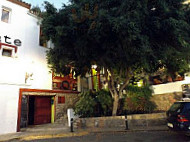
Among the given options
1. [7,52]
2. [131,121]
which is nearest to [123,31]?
[131,121]

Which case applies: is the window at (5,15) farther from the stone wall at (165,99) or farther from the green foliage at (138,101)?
the stone wall at (165,99)

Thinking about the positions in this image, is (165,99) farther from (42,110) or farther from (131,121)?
(42,110)

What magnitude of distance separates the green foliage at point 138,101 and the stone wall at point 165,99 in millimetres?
1086

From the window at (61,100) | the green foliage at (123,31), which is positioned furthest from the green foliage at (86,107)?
the green foliage at (123,31)

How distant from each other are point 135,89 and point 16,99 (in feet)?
29.2

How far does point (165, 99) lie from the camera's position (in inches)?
473

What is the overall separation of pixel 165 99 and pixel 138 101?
2865 millimetres

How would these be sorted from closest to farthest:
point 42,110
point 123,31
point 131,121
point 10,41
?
1. point 123,31
2. point 131,121
3. point 10,41
4. point 42,110

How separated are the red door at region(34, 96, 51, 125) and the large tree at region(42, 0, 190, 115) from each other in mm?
6110

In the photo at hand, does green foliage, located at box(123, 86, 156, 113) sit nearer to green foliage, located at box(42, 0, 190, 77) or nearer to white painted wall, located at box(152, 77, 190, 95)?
white painted wall, located at box(152, 77, 190, 95)

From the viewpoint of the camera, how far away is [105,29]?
22.5 feet

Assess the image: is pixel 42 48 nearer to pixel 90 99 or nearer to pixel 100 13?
pixel 90 99

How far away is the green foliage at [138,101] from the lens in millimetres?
10797

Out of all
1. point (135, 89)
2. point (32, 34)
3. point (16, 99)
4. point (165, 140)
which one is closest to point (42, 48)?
point (32, 34)
